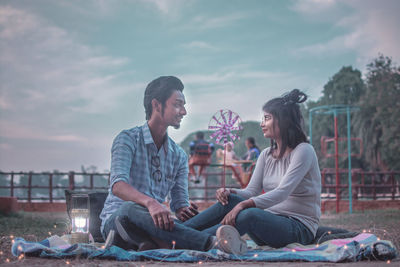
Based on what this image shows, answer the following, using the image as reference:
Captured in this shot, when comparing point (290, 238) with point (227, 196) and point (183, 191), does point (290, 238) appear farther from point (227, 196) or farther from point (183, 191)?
point (183, 191)

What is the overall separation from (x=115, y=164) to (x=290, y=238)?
4.12 ft

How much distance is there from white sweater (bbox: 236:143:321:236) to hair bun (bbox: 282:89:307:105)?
0.33m

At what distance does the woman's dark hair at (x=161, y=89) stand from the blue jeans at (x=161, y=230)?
82 centimetres

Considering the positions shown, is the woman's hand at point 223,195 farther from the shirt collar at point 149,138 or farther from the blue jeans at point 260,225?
the shirt collar at point 149,138

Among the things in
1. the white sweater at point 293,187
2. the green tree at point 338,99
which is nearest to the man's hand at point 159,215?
the white sweater at point 293,187

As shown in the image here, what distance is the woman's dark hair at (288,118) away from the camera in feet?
10.0

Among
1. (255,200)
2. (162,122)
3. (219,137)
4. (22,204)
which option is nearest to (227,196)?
(255,200)

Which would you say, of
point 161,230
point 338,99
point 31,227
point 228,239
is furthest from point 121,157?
point 338,99

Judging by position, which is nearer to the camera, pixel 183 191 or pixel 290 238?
pixel 290 238

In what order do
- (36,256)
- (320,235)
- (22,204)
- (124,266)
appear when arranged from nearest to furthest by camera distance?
1. (124,266)
2. (36,256)
3. (320,235)
4. (22,204)

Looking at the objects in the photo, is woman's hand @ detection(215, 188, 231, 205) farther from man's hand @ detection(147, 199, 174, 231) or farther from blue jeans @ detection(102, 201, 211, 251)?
man's hand @ detection(147, 199, 174, 231)

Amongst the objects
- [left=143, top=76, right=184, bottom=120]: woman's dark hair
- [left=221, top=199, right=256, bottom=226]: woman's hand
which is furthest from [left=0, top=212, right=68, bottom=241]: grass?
[left=221, top=199, right=256, bottom=226]: woman's hand

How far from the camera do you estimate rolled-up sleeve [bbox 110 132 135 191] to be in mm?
2885

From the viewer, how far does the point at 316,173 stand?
119 inches
